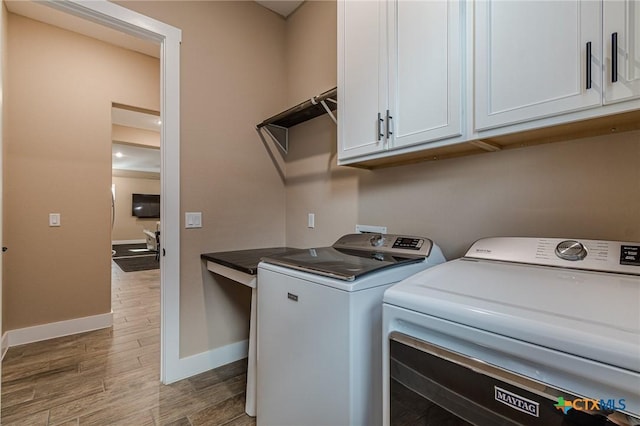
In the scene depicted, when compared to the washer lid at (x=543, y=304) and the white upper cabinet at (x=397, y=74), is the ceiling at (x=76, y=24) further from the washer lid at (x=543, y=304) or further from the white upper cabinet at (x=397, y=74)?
the washer lid at (x=543, y=304)

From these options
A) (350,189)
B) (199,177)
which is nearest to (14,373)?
(199,177)

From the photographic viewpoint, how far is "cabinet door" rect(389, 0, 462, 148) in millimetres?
1201

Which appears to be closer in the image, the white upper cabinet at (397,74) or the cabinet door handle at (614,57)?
the cabinet door handle at (614,57)

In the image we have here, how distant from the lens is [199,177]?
2.16 m

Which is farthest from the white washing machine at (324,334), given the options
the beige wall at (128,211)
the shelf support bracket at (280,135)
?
the beige wall at (128,211)

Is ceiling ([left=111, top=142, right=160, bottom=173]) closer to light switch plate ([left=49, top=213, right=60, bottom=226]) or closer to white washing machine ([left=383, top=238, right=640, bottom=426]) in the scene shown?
light switch plate ([left=49, top=213, right=60, bottom=226])

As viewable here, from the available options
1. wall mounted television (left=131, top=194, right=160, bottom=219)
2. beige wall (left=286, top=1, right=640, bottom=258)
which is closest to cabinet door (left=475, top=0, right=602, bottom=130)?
beige wall (left=286, top=1, right=640, bottom=258)

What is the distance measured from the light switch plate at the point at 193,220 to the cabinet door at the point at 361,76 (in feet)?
3.85

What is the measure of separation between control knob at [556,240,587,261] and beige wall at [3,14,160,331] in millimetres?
Result: 3768

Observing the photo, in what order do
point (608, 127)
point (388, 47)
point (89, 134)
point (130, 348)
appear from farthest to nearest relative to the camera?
point (89, 134)
point (130, 348)
point (388, 47)
point (608, 127)

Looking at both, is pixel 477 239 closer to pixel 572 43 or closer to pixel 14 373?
pixel 572 43

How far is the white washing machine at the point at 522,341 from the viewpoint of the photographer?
0.57 meters

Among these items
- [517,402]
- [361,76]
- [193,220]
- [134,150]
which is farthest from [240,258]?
[134,150]

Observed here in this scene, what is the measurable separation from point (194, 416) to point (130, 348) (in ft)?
4.20
